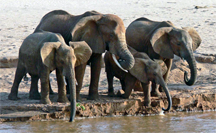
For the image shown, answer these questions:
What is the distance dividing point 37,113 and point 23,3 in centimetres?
1960

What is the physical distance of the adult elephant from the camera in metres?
8.70

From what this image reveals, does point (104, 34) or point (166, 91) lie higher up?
point (104, 34)

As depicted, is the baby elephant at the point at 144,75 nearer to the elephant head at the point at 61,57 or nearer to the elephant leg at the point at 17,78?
the elephant head at the point at 61,57

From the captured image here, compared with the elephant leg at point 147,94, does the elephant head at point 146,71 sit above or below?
above

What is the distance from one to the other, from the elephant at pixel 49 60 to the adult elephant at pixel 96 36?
Answer: 45cm

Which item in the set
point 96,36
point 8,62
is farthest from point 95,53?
point 8,62

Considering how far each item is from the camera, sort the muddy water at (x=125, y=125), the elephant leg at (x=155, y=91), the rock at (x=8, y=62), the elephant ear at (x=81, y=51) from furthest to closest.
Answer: the rock at (x=8, y=62) → the elephant leg at (x=155, y=91) → the elephant ear at (x=81, y=51) → the muddy water at (x=125, y=125)

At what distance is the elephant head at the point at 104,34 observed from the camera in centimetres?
866

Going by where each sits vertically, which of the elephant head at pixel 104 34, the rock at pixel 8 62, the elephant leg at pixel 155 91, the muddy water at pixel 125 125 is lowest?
the muddy water at pixel 125 125

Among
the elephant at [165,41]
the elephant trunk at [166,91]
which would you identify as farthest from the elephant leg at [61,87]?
the elephant at [165,41]

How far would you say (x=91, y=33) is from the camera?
907cm

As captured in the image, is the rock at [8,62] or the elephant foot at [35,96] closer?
the elephant foot at [35,96]

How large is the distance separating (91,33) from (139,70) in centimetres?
114

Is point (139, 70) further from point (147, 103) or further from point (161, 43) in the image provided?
point (161, 43)
